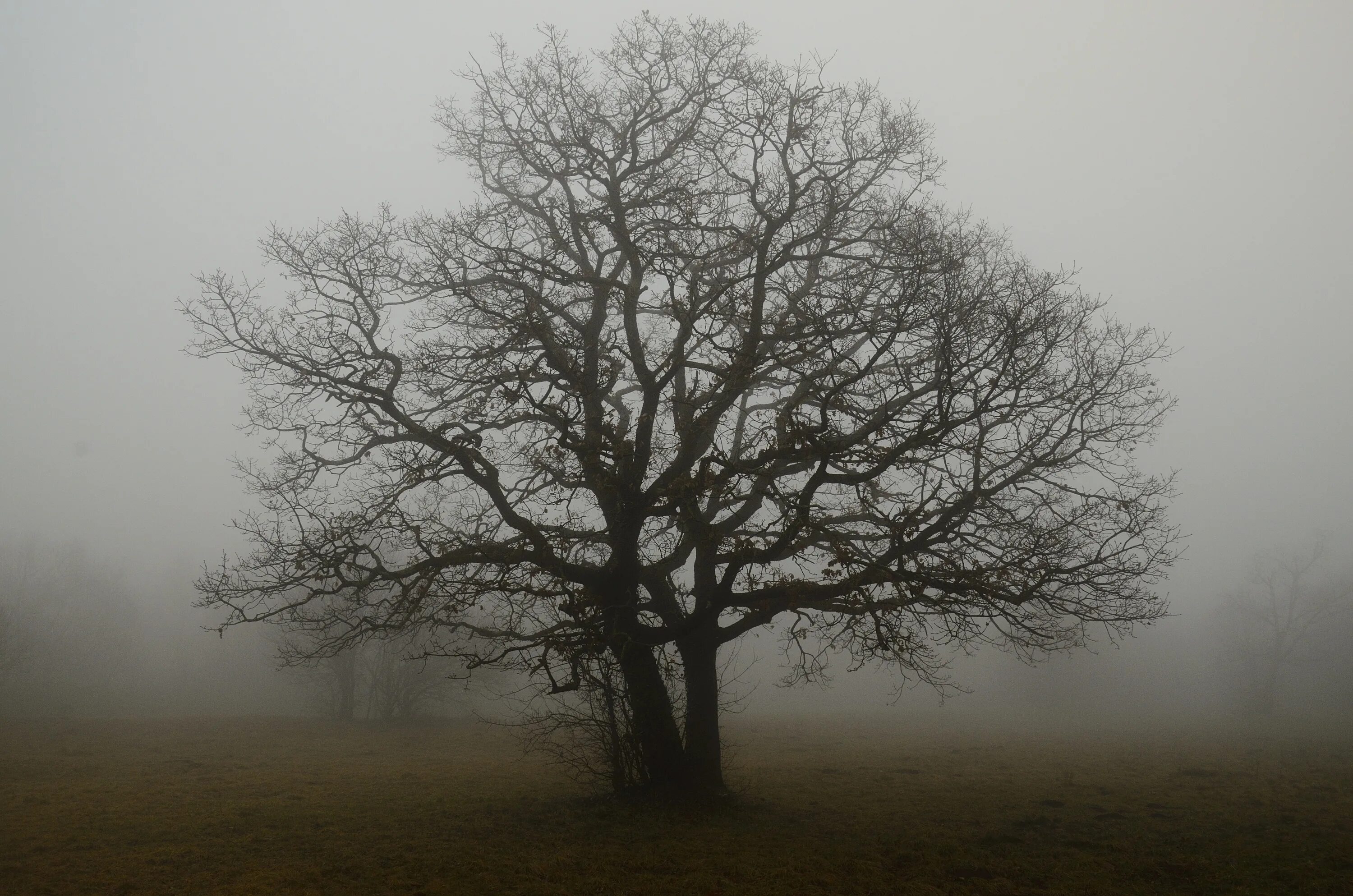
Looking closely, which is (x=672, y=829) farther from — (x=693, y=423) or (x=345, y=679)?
(x=345, y=679)

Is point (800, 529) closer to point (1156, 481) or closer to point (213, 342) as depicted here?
point (1156, 481)

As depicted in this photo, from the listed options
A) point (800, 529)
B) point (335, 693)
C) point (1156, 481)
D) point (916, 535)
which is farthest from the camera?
point (335, 693)

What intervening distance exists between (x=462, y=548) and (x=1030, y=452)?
26.7ft

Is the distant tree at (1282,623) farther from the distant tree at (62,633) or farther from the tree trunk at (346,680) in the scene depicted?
the distant tree at (62,633)

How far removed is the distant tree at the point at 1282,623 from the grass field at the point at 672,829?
105ft

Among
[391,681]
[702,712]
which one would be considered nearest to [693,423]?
[702,712]

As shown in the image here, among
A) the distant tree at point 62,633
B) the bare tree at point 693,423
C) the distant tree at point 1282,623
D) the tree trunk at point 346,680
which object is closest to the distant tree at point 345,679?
the tree trunk at point 346,680

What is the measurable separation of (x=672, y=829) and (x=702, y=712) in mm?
1943

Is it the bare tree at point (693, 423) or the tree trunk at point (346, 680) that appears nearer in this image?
the bare tree at point (693, 423)

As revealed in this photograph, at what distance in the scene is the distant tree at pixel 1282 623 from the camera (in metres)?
44.2

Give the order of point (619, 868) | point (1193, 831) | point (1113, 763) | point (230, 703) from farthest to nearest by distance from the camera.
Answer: point (230, 703) < point (1113, 763) < point (1193, 831) < point (619, 868)

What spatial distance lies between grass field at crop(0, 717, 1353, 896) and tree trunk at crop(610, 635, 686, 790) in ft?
2.11

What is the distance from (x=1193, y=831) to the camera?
10.3 metres

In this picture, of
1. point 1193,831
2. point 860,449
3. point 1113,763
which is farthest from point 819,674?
point 1113,763
